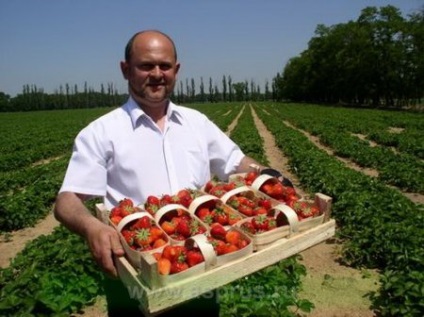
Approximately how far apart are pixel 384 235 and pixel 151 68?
4657mm

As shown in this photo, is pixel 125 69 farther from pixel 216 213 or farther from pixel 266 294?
pixel 266 294

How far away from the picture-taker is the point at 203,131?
2764mm

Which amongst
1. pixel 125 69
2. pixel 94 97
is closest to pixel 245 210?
pixel 125 69

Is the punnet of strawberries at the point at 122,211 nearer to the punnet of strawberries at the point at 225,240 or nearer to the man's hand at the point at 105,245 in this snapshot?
the man's hand at the point at 105,245

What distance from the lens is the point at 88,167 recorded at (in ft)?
7.36

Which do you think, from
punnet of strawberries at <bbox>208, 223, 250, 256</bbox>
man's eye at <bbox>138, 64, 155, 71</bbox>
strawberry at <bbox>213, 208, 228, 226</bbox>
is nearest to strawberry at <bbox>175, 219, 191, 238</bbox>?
punnet of strawberries at <bbox>208, 223, 250, 256</bbox>

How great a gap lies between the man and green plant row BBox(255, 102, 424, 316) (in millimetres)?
2858

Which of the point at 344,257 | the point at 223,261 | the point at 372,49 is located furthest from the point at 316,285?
the point at 372,49

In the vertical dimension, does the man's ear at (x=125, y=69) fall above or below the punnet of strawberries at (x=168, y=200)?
→ above

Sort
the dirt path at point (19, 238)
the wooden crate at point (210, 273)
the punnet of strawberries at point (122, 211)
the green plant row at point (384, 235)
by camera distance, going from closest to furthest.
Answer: the wooden crate at point (210, 273), the punnet of strawberries at point (122, 211), the green plant row at point (384, 235), the dirt path at point (19, 238)

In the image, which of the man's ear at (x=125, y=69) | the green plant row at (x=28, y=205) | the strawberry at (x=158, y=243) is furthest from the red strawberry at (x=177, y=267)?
the green plant row at (x=28, y=205)

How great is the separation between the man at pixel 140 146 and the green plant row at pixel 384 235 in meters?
2.86

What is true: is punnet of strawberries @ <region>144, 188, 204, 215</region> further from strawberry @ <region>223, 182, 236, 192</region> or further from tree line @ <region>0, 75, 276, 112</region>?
tree line @ <region>0, 75, 276, 112</region>

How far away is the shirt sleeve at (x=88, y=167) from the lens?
2217 mm
